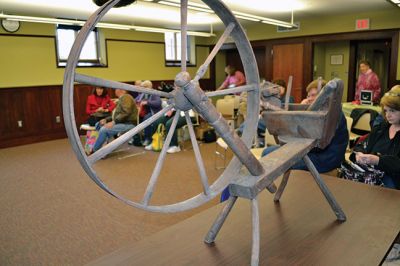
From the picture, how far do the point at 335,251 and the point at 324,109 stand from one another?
1.67 feet

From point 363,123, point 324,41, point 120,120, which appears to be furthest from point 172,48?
point 363,123

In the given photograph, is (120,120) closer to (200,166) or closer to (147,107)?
(147,107)

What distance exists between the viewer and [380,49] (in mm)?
9430

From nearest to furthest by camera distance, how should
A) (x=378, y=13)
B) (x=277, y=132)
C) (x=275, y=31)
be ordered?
(x=277, y=132), (x=378, y=13), (x=275, y=31)

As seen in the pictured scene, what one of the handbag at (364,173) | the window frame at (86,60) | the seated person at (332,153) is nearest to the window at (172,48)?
the window frame at (86,60)

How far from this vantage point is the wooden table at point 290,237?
1175 millimetres

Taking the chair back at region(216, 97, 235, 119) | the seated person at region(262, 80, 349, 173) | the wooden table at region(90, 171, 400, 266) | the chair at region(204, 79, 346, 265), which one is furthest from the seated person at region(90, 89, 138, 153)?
the chair at region(204, 79, 346, 265)

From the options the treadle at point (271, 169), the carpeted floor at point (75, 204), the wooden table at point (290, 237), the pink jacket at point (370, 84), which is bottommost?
the carpeted floor at point (75, 204)

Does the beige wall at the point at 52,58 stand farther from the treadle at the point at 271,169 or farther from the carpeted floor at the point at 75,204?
the treadle at the point at 271,169

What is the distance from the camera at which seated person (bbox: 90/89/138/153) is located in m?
5.29

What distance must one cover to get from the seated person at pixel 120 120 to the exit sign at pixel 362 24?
471 cm

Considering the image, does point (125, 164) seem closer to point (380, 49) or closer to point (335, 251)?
point (335, 251)

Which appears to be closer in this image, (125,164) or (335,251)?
(335,251)

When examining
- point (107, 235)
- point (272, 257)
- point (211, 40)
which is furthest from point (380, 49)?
point (272, 257)
